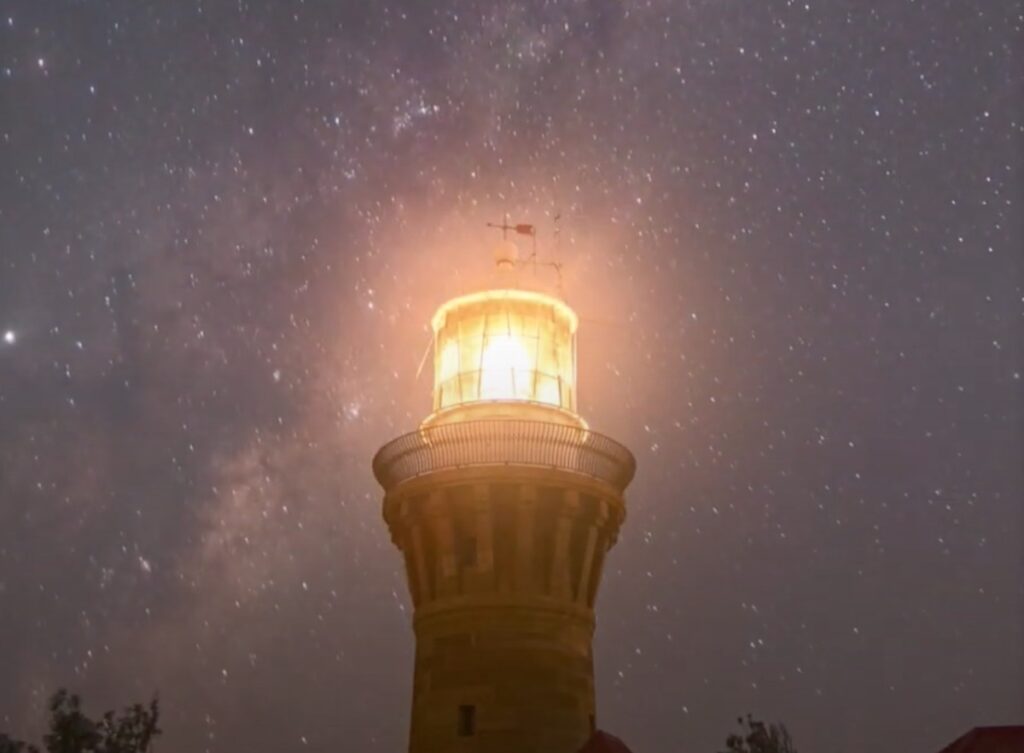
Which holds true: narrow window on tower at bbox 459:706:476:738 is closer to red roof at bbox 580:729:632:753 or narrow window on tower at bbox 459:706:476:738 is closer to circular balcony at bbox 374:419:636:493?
red roof at bbox 580:729:632:753

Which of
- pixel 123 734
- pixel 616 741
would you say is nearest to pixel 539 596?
pixel 616 741

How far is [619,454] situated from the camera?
2534cm

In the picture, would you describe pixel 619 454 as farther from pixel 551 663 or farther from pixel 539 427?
pixel 551 663

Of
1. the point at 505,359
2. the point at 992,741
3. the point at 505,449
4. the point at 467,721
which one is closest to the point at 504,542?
the point at 505,449

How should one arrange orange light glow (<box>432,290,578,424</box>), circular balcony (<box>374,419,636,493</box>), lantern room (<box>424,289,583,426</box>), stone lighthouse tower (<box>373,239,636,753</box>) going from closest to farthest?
stone lighthouse tower (<box>373,239,636,753</box>) < circular balcony (<box>374,419,636,493</box>) < lantern room (<box>424,289,583,426</box>) < orange light glow (<box>432,290,578,424</box>)

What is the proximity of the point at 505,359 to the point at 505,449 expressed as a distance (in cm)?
237

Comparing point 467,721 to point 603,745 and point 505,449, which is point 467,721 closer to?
point 603,745

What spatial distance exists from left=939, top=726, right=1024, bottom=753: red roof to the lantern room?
959cm

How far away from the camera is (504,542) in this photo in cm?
2422

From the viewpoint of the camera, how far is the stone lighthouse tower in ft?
77.4

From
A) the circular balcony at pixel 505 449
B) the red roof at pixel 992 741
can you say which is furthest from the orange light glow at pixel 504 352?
the red roof at pixel 992 741

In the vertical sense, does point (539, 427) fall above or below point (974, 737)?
above

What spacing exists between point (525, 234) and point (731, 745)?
74.2 ft

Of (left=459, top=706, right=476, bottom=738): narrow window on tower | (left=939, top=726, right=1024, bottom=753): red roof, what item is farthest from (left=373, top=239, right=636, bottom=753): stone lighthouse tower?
(left=939, top=726, right=1024, bottom=753): red roof
